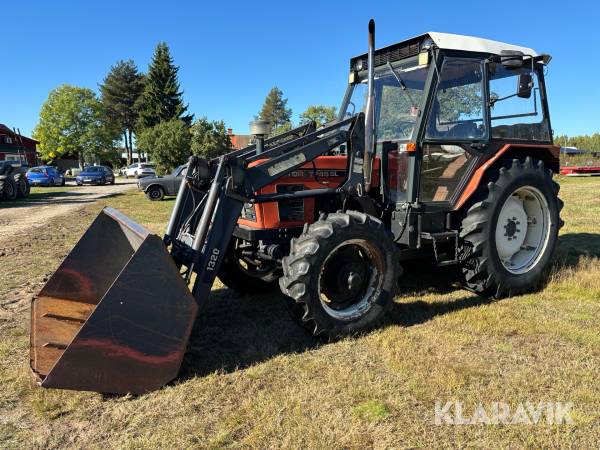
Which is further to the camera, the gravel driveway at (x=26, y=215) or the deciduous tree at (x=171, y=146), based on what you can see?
the deciduous tree at (x=171, y=146)

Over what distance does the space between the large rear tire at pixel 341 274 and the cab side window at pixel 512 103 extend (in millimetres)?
1988

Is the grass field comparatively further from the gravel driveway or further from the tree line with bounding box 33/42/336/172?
the tree line with bounding box 33/42/336/172

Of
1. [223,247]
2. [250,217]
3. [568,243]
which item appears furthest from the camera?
[568,243]

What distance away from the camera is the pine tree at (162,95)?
5138 cm

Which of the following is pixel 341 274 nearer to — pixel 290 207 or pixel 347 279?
pixel 347 279

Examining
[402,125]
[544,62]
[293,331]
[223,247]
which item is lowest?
[293,331]

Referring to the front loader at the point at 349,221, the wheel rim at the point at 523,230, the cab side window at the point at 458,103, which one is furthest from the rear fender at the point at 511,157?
the wheel rim at the point at 523,230

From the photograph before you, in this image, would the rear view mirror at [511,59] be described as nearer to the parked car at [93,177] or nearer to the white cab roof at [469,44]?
Result: the white cab roof at [469,44]

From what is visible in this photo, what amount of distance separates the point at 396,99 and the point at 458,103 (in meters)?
0.62

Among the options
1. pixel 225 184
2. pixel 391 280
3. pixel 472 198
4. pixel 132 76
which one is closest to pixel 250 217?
pixel 225 184

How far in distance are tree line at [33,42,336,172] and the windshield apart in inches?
1365

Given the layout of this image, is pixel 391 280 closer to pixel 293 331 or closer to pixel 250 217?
pixel 293 331

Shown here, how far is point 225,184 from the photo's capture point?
3.66 metres

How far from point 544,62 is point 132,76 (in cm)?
7039
